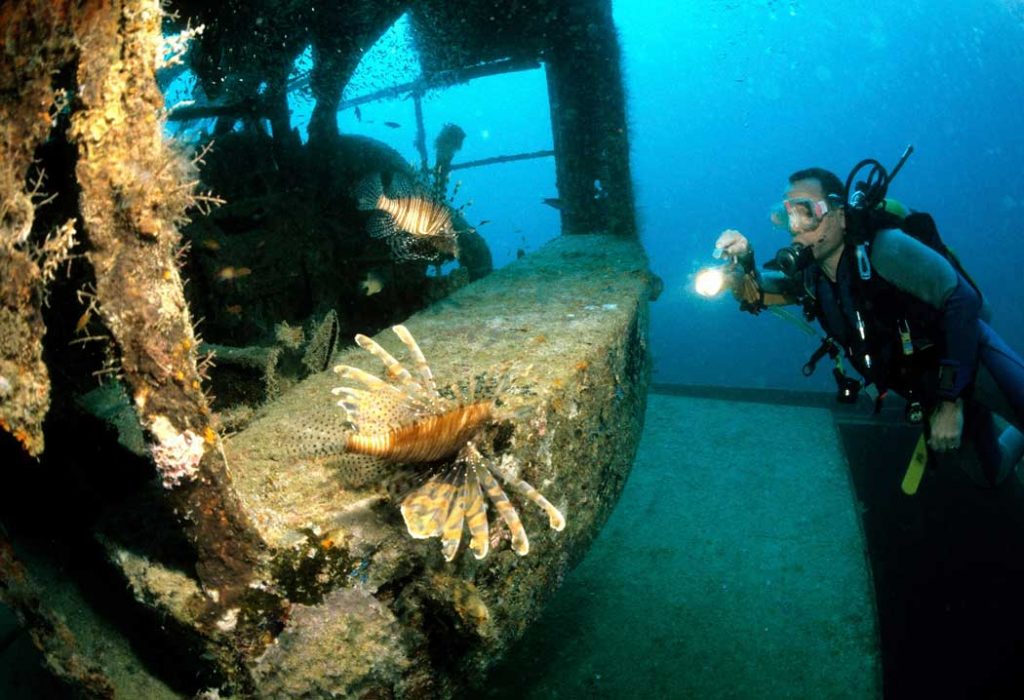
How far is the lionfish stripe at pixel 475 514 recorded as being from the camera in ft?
5.70

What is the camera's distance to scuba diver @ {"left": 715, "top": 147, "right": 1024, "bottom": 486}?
11.7 ft

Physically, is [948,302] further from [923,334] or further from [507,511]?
[507,511]

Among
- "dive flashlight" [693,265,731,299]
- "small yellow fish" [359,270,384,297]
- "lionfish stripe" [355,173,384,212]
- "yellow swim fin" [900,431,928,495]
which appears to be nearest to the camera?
"yellow swim fin" [900,431,928,495]

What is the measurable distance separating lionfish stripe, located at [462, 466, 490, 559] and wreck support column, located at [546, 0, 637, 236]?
19.9 feet

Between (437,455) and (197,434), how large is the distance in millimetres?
730

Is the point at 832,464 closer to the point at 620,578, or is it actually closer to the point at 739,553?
the point at 739,553

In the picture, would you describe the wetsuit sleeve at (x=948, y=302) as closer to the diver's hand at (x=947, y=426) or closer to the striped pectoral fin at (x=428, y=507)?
the diver's hand at (x=947, y=426)

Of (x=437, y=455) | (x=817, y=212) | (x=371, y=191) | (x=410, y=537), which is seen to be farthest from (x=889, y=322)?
(x=371, y=191)

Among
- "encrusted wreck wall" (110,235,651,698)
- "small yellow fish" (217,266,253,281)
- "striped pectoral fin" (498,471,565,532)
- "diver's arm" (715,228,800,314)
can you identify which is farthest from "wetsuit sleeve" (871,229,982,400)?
"small yellow fish" (217,266,253,281)

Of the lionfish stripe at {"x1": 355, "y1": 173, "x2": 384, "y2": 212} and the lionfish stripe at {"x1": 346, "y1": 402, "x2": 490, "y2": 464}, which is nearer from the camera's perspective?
the lionfish stripe at {"x1": 346, "y1": 402, "x2": 490, "y2": 464}

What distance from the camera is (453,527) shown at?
1.75 meters

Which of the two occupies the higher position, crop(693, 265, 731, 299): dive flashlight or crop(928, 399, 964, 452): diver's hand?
crop(693, 265, 731, 299): dive flashlight

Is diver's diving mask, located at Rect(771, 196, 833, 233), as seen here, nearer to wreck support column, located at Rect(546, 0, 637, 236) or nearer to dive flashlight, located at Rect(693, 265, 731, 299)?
dive flashlight, located at Rect(693, 265, 731, 299)

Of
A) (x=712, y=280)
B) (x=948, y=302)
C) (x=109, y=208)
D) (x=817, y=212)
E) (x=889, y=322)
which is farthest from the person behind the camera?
(x=712, y=280)
